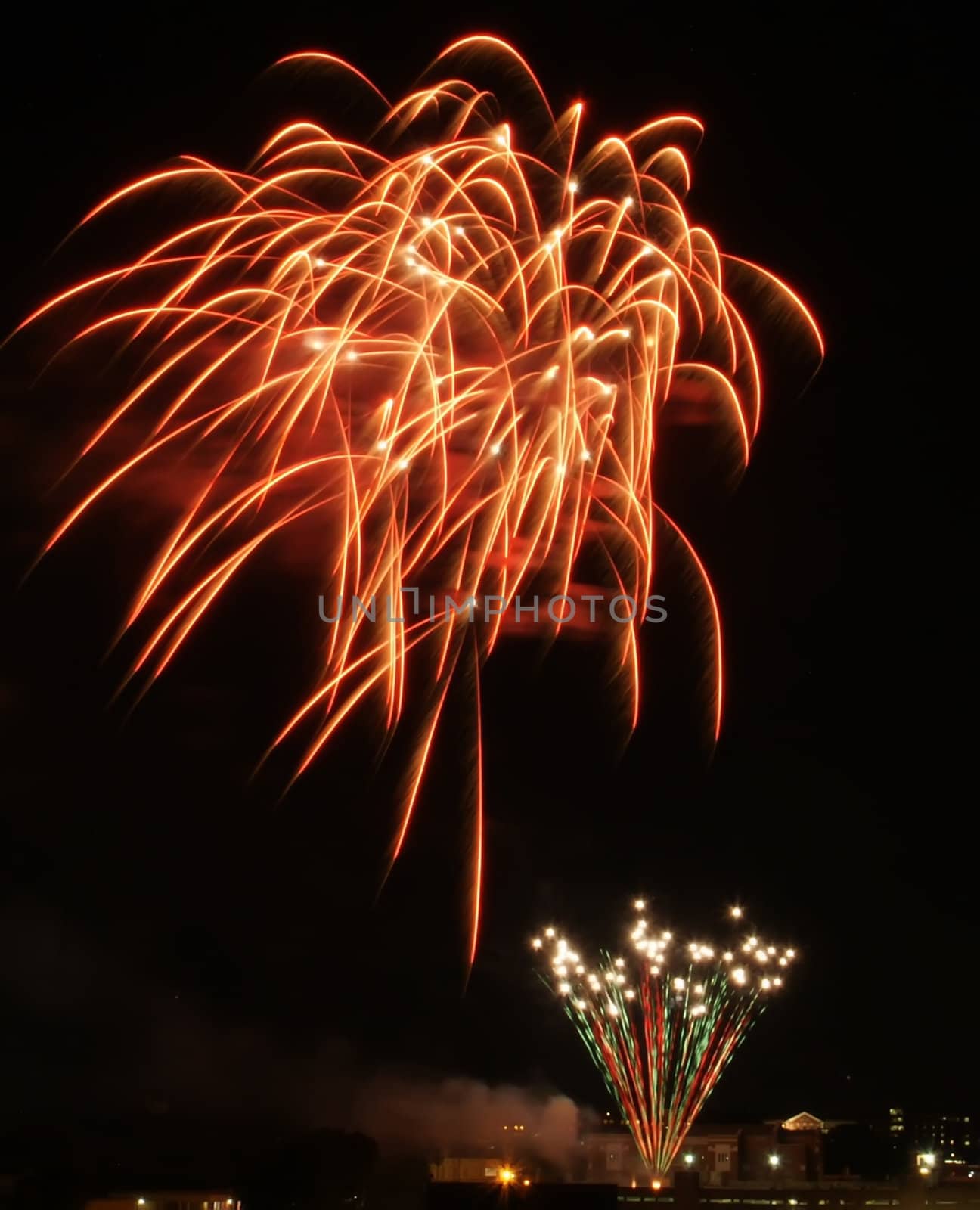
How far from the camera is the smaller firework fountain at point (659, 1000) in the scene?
1035 inches

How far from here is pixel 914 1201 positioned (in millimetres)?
33000

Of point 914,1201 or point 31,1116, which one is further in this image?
point 914,1201

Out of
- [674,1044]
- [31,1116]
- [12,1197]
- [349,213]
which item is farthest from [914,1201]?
[349,213]

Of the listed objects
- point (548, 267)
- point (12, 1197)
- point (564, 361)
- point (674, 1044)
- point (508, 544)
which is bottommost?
point (12, 1197)

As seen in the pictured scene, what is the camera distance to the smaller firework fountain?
26281mm

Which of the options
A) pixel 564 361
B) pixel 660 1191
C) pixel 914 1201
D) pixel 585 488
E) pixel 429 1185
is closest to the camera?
pixel 564 361

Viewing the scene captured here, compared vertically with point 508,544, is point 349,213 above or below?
above

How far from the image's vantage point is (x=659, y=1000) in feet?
86.2

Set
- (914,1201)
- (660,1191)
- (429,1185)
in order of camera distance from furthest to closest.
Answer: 1. (914,1201)
2. (660,1191)
3. (429,1185)

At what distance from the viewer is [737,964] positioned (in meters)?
26.9

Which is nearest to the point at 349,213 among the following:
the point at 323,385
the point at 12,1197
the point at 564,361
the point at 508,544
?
the point at 323,385

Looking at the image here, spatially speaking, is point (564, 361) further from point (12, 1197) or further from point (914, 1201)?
point (914, 1201)

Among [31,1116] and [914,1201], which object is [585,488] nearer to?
[31,1116]

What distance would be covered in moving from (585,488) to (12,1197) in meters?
11.9
